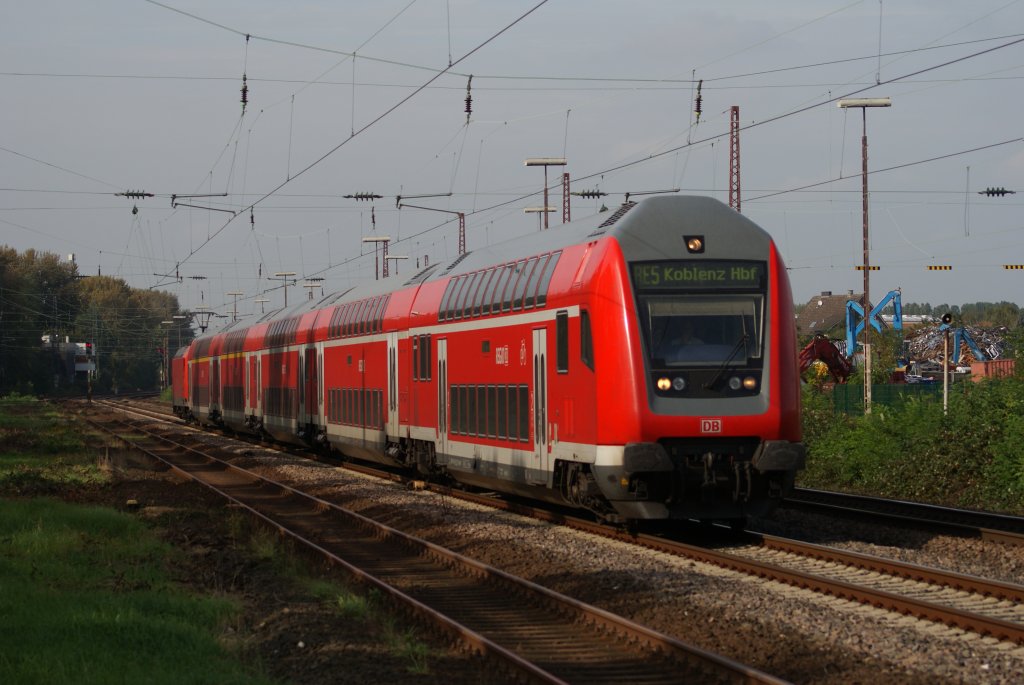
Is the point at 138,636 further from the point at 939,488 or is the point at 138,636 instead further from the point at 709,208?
the point at 939,488

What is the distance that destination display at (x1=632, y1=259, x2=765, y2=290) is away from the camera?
16.2 metres

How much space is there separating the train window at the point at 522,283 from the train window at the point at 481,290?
1616 millimetres

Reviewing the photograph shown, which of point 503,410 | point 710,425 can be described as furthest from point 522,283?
point 710,425

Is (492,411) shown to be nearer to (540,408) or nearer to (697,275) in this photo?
(540,408)

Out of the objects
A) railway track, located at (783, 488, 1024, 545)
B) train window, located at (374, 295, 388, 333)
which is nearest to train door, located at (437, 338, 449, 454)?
train window, located at (374, 295, 388, 333)

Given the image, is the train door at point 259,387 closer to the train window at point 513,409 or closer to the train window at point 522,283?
the train window at point 513,409

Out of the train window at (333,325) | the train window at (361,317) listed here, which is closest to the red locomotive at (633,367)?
the train window at (361,317)

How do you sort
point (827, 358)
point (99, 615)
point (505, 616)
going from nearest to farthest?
point (99, 615), point (505, 616), point (827, 358)

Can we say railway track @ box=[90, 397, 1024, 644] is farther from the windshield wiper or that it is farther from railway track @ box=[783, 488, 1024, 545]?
the windshield wiper

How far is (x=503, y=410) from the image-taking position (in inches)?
803

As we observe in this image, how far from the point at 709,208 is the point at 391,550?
20.4 ft

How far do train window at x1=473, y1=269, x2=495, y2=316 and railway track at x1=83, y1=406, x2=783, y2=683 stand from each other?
154 inches

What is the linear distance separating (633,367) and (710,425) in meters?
1.16

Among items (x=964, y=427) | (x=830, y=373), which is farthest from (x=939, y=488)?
(x=830, y=373)
